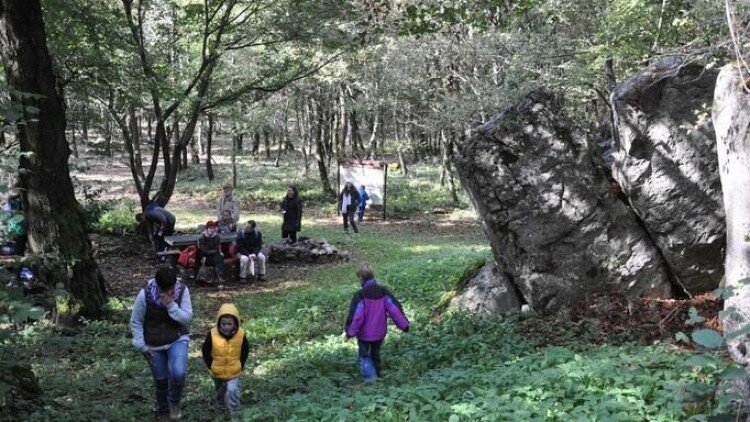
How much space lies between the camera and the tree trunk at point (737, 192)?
4.61 m

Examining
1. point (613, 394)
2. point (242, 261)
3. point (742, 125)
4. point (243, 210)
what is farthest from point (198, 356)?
point (243, 210)

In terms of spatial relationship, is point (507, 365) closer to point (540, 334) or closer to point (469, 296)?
point (540, 334)

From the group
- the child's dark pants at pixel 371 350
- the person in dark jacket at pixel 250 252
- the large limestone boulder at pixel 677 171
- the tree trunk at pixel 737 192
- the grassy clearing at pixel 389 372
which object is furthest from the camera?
the person in dark jacket at pixel 250 252

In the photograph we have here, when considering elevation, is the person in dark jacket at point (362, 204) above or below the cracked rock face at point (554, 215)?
below

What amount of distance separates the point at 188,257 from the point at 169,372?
6.80 meters

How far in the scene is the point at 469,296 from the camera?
31.1 feet

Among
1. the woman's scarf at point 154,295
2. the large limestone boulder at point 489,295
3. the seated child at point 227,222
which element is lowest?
the large limestone boulder at point 489,295

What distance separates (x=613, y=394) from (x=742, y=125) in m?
2.23

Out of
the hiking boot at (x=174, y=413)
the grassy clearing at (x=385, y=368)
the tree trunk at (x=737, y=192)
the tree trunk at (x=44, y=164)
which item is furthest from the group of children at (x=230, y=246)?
the tree trunk at (x=737, y=192)

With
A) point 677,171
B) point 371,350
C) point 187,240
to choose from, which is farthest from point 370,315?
point 187,240

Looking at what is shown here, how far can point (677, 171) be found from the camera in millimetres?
7809

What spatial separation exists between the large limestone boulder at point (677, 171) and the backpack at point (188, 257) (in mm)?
8278

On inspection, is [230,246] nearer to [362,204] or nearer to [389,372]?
[389,372]

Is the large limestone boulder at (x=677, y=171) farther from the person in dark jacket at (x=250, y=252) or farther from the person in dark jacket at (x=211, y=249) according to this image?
the person in dark jacket at (x=250, y=252)
